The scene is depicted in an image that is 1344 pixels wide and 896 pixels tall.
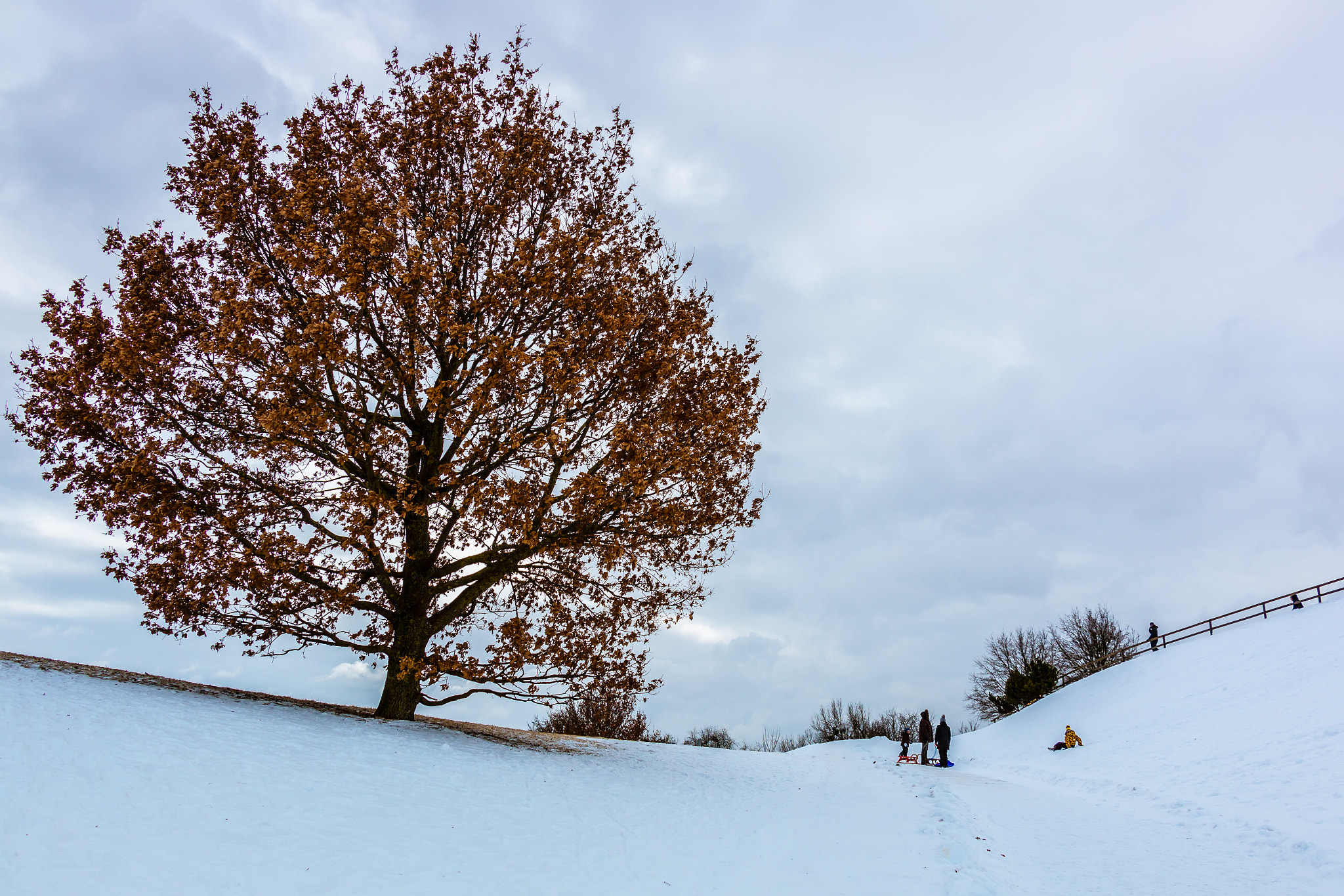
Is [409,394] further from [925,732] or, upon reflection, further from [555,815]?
[925,732]

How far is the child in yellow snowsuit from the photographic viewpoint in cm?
2522

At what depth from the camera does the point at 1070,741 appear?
2538cm

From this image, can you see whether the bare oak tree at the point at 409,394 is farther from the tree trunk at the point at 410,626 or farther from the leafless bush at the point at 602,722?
the leafless bush at the point at 602,722

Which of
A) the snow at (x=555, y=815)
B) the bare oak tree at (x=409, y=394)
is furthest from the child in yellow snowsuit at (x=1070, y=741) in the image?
the bare oak tree at (x=409, y=394)

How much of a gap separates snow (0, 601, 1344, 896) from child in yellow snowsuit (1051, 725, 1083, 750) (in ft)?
26.2

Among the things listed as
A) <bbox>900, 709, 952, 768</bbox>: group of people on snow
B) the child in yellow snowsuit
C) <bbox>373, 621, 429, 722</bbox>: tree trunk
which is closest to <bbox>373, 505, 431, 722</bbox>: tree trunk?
<bbox>373, 621, 429, 722</bbox>: tree trunk

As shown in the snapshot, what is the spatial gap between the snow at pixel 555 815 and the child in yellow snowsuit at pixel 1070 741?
26.2ft

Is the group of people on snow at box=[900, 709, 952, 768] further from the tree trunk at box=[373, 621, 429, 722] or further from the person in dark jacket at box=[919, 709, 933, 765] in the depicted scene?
the tree trunk at box=[373, 621, 429, 722]

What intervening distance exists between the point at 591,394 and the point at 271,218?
24.3 ft

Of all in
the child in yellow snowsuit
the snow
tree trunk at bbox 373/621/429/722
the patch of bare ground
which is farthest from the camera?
the child in yellow snowsuit

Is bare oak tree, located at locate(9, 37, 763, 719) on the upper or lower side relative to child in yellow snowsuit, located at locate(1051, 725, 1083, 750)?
upper

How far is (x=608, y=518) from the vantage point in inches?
557

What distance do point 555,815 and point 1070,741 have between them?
24.0m

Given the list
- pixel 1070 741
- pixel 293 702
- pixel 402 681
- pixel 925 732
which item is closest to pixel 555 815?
pixel 402 681
